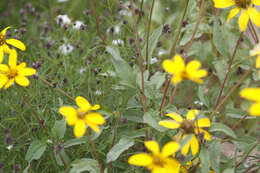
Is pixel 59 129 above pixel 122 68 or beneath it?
beneath

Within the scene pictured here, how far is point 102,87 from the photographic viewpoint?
124 centimetres

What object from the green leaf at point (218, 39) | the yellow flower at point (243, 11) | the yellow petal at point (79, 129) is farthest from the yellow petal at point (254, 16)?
the yellow petal at point (79, 129)

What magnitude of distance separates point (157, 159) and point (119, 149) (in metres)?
0.20

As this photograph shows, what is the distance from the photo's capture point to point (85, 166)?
899 mm

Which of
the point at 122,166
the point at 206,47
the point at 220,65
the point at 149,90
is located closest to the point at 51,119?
the point at 122,166

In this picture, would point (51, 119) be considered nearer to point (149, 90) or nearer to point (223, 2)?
point (149, 90)

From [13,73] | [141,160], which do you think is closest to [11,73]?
[13,73]

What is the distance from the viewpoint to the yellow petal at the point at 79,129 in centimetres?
73

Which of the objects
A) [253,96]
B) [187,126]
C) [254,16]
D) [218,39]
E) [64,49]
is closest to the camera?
[253,96]

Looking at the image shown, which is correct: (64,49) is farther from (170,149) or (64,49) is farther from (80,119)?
(170,149)

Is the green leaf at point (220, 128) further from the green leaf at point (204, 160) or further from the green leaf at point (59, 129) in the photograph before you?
the green leaf at point (59, 129)

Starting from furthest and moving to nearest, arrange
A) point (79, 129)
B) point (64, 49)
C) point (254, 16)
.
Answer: point (64, 49) < point (254, 16) < point (79, 129)

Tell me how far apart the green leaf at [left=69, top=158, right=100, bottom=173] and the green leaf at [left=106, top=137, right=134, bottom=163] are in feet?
0.15

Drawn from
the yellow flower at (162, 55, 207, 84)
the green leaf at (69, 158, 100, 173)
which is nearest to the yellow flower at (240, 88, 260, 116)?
the yellow flower at (162, 55, 207, 84)
